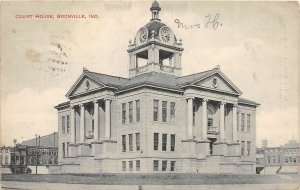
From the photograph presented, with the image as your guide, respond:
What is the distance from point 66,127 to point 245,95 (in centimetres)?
618

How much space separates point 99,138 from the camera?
60.8 feet

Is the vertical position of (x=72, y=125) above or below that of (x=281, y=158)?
above

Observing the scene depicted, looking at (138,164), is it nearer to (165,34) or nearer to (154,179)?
(154,179)

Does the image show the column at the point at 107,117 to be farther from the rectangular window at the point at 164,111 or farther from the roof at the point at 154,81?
the rectangular window at the point at 164,111

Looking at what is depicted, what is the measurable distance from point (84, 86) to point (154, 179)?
4.59m

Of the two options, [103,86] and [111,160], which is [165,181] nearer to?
[111,160]

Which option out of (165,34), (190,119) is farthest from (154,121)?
(165,34)

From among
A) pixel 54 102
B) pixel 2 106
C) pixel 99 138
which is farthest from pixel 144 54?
pixel 2 106

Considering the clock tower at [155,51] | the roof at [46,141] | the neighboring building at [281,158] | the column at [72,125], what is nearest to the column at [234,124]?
the neighboring building at [281,158]

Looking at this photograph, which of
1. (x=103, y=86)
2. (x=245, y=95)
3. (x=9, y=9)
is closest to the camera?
(x=9, y=9)

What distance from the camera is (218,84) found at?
19141mm

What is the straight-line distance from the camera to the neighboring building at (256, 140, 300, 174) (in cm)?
1596

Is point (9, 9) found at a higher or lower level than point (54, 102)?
higher

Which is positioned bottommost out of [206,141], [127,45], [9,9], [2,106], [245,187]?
[245,187]
